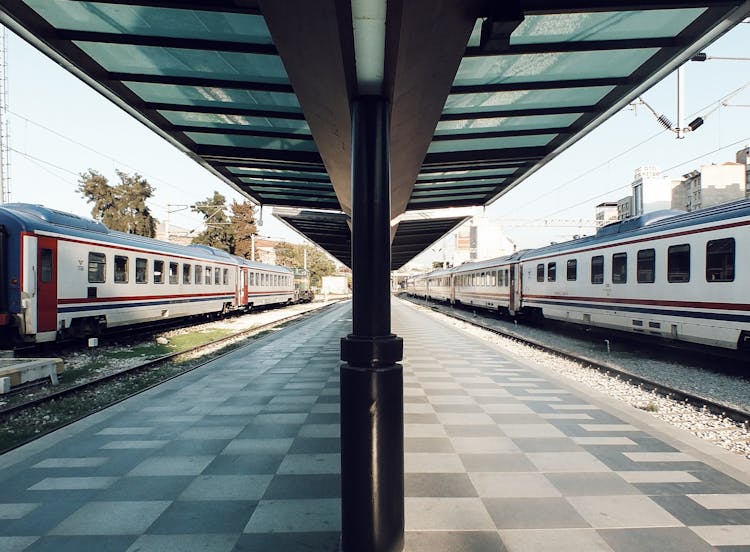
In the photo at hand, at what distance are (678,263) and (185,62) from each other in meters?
10.7

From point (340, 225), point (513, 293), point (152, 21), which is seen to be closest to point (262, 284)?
point (340, 225)

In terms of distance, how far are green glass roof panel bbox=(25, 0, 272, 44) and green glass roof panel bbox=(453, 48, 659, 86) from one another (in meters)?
2.23

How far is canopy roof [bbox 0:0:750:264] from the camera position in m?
2.89

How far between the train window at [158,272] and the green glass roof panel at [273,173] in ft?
27.7

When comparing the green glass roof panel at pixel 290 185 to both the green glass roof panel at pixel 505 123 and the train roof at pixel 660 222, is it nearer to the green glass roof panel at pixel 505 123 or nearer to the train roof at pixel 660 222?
the green glass roof panel at pixel 505 123

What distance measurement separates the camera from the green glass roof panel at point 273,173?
8.68 meters

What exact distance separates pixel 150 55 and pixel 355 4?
3.05 meters

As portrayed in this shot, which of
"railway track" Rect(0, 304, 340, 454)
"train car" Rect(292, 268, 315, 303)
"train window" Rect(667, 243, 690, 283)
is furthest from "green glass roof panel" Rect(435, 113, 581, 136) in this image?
"train car" Rect(292, 268, 315, 303)

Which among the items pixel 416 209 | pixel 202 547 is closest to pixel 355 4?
pixel 202 547

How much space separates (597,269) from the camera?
44.6 ft

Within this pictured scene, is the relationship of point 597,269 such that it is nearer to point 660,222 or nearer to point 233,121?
point 660,222

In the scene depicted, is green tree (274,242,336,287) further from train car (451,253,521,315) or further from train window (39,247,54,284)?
train window (39,247,54,284)

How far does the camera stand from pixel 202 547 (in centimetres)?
294

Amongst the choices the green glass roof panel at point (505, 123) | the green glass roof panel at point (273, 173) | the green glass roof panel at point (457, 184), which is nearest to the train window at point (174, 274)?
the green glass roof panel at point (273, 173)
